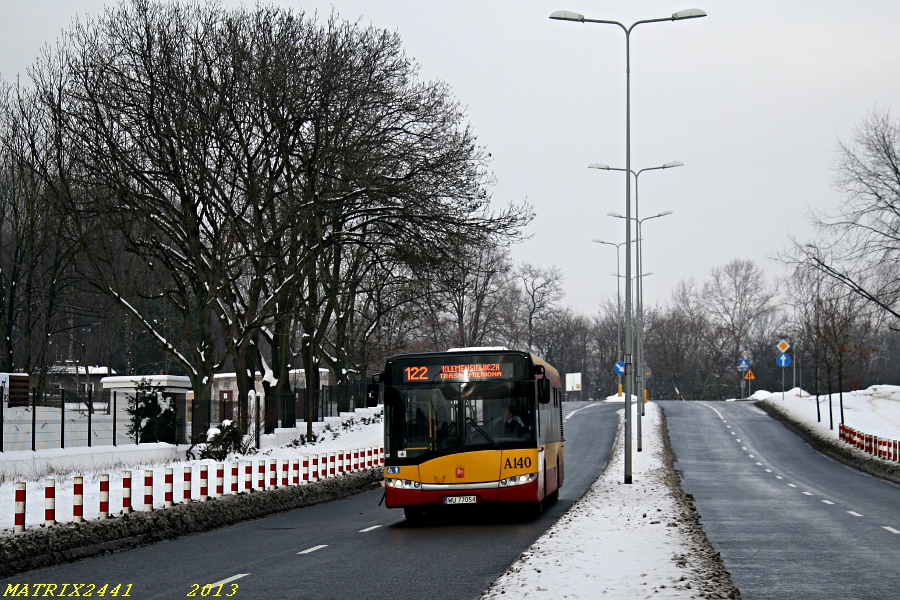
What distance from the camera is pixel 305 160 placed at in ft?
122

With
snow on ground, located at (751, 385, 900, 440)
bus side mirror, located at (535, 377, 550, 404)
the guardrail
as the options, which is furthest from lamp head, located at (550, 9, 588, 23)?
snow on ground, located at (751, 385, 900, 440)

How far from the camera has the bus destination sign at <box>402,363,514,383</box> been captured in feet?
61.4

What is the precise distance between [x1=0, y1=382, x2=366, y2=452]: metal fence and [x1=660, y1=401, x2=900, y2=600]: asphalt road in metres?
15.5

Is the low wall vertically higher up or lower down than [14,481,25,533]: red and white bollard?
lower down

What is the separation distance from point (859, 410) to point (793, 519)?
45339 mm

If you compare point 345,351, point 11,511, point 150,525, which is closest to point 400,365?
point 150,525

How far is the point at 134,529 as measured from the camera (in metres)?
16.0

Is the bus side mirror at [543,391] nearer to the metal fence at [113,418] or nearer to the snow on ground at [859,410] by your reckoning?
the metal fence at [113,418]

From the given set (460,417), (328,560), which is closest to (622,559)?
(328,560)

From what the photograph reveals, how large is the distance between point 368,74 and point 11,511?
22806 millimetres

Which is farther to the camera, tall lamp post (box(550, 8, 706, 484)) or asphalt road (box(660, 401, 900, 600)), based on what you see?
tall lamp post (box(550, 8, 706, 484))

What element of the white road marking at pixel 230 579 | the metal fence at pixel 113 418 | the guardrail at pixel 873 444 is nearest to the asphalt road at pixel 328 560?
the white road marking at pixel 230 579

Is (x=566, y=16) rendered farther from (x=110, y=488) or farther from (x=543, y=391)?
(x=110, y=488)

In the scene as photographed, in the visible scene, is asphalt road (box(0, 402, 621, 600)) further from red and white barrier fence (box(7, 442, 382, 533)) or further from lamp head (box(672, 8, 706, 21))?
lamp head (box(672, 8, 706, 21))
